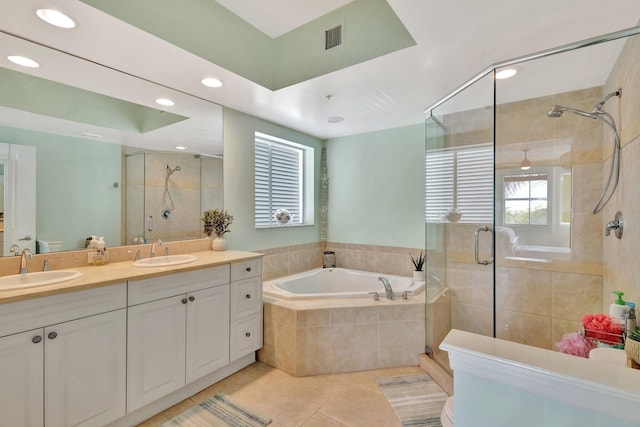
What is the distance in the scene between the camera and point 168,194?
95.4 inches

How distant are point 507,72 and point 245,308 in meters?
2.66

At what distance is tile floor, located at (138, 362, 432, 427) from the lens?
1.85 meters

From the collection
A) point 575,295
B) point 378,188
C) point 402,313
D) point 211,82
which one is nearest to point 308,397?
point 402,313

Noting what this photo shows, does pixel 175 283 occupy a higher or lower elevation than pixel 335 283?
higher

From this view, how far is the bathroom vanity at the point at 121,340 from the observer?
1350 mm

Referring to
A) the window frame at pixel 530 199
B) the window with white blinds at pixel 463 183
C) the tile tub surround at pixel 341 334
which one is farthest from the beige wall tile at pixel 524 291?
the tile tub surround at pixel 341 334

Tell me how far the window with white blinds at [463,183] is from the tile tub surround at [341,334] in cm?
96

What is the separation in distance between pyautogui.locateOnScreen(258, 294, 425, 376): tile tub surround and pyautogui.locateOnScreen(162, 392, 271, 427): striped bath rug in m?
0.53

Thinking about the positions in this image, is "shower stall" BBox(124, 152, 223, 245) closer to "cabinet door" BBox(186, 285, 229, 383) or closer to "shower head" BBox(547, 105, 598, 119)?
"cabinet door" BBox(186, 285, 229, 383)

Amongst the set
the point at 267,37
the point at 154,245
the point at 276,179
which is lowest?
the point at 154,245

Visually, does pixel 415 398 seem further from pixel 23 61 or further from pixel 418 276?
pixel 23 61

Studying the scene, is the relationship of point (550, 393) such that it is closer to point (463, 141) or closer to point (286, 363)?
point (286, 363)

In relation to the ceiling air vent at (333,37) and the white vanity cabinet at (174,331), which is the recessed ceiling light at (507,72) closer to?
the ceiling air vent at (333,37)

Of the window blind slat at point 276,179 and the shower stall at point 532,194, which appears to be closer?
the shower stall at point 532,194
